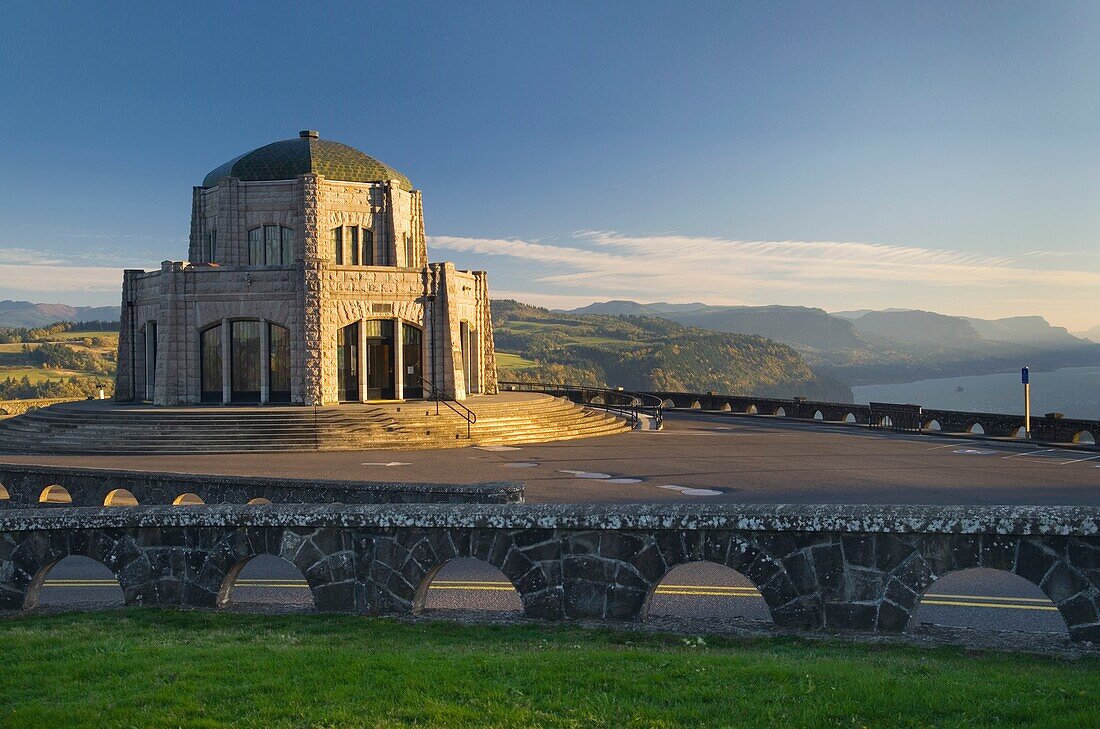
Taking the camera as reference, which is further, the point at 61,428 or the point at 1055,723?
the point at 61,428

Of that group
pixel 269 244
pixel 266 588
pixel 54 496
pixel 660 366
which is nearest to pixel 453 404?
pixel 269 244

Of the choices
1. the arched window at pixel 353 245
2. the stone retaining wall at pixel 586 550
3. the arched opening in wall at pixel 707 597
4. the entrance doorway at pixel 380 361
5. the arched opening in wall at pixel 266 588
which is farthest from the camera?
the arched window at pixel 353 245

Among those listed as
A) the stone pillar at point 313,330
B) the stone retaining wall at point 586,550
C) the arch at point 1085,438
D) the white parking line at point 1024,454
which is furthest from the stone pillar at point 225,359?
the arch at point 1085,438

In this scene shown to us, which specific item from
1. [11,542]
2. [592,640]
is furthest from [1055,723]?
[11,542]

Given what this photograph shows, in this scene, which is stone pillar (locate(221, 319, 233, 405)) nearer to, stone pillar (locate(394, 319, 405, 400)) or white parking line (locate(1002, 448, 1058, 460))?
stone pillar (locate(394, 319, 405, 400))

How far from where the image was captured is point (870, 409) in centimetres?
3694

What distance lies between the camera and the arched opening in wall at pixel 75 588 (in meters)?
9.39

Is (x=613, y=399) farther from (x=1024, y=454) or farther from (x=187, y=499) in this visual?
(x=187, y=499)

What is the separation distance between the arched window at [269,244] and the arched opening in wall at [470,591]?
32.8 metres

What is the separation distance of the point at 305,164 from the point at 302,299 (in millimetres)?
9885

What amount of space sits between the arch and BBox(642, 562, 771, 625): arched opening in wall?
78.0 feet

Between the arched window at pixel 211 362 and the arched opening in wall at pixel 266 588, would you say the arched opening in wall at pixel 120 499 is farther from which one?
the arched window at pixel 211 362

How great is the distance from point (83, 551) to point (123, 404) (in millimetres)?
32770

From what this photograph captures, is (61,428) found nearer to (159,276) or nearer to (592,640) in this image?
(159,276)
